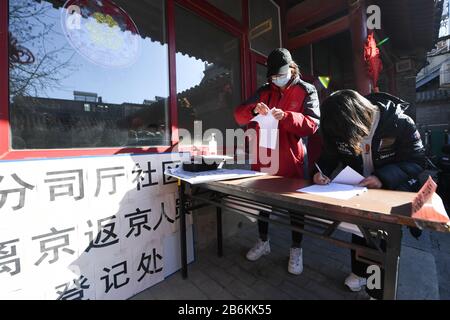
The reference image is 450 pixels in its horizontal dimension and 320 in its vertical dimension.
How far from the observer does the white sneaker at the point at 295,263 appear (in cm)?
175

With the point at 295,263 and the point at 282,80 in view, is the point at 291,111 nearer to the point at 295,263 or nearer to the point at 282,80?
the point at 282,80

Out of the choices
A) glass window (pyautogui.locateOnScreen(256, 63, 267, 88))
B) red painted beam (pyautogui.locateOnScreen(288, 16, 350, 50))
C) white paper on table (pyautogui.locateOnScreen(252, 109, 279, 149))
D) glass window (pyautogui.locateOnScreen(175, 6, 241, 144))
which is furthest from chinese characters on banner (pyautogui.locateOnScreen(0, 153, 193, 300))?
red painted beam (pyautogui.locateOnScreen(288, 16, 350, 50))

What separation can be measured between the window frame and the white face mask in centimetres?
86

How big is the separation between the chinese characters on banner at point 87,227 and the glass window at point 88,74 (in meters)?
0.19

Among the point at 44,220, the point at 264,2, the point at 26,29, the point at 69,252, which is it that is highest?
the point at 264,2

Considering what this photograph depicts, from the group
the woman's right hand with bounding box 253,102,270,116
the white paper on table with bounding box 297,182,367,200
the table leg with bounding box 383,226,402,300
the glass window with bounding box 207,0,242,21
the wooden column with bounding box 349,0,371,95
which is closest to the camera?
the table leg with bounding box 383,226,402,300

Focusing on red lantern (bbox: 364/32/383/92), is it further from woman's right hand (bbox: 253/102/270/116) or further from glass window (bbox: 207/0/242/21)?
woman's right hand (bbox: 253/102/270/116)

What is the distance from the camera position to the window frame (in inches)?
44.9

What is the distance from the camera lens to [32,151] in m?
1.22

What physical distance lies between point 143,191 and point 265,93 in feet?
3.95

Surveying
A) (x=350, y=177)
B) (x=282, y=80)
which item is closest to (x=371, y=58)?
(x=282, y=80)

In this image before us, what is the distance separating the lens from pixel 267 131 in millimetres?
1598
